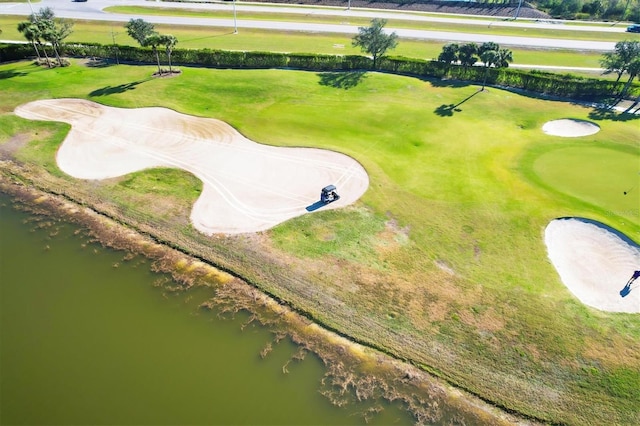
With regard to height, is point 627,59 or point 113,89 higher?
point 627,59

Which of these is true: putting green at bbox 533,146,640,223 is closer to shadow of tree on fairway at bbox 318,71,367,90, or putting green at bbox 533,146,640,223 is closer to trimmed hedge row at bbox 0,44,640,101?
trimmed hedge row at bbox 0,44,640,101

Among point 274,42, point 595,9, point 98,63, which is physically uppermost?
point 595,9

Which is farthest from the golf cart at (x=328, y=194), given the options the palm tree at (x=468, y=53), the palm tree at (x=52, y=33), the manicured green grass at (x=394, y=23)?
the manicured green grass at (x=394, y=23)

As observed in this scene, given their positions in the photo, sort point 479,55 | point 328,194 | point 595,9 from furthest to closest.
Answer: point 595,9 < point 479,55 < point 328,194

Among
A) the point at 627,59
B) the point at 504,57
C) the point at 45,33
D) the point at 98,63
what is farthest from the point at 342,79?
the point at 45,33

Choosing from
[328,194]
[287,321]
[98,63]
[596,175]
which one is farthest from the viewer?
[98,63]

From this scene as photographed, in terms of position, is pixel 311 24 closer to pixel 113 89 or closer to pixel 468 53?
pixel 468 53

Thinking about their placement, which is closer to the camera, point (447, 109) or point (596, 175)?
point (596, 175)
